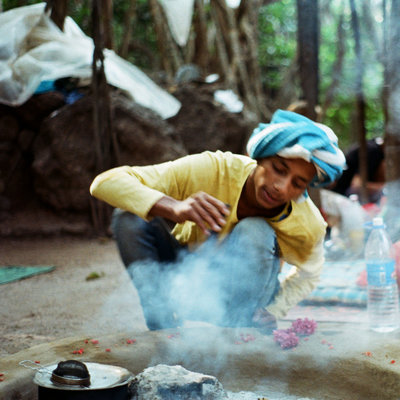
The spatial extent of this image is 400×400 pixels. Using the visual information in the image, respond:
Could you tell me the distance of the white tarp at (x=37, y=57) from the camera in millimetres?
4637

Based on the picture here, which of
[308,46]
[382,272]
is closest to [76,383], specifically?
[382,272]

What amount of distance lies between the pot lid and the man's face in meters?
0.83

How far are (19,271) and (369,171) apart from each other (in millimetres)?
3568

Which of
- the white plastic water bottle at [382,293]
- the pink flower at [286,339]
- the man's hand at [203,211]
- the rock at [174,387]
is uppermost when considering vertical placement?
the man's hand at [203,211]

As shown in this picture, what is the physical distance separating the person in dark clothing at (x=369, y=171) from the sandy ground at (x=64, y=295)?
242 cm

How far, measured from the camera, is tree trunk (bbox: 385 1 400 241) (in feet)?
11.8

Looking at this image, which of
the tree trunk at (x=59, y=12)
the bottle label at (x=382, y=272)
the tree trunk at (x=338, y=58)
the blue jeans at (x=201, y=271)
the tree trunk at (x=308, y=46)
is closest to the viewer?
the blue jeans at (x=201, y=271)

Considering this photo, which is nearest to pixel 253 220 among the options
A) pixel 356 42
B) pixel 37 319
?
pixel 37 319

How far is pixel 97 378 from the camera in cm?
143

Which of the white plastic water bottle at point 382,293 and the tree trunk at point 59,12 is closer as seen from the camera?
the white plastic water bottle at point 382,293

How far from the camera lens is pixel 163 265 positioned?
2.22 m

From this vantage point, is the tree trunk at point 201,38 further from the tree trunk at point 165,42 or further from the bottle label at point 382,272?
the bottle label at point 382,272

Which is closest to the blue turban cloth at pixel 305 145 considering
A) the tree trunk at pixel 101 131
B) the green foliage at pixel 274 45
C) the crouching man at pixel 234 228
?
the crouching man at pixel 234 228

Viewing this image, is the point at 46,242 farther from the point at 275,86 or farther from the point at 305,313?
the point at 275,86
